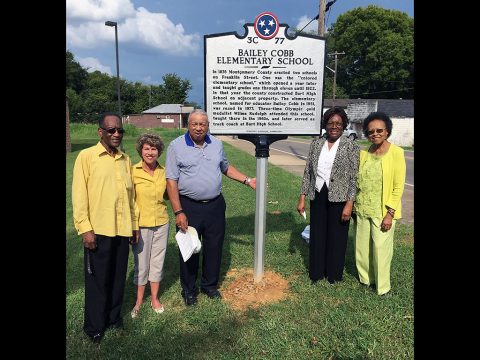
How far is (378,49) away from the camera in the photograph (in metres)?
52.1

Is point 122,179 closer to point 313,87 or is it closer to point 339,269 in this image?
point 313,87

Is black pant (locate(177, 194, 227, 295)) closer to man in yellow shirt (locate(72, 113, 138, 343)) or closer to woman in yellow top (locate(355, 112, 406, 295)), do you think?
man in yellow shirt (locate(72, 113, 138, 343))

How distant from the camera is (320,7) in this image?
882cm

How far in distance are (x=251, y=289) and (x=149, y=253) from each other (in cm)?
Answer: 130

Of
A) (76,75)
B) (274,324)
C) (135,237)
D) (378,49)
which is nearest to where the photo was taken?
(135,237)

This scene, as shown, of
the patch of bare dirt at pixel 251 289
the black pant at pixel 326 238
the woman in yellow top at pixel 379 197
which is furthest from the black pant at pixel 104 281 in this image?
the woman in yellow top at pixel 379 197

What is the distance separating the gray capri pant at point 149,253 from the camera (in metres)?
3.35

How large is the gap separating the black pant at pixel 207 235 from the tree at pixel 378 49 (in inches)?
2123

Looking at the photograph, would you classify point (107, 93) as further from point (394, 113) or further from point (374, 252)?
point (374, 252)

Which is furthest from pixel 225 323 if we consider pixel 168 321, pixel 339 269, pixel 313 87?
pixel 313 87

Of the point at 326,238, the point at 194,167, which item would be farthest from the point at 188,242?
the point at 326,238

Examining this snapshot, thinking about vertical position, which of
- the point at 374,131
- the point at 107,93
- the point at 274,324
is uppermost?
the point at 107,93

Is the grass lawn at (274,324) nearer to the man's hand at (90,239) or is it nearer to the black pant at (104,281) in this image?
the black pant at (104,281)

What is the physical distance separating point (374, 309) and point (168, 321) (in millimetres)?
1967
